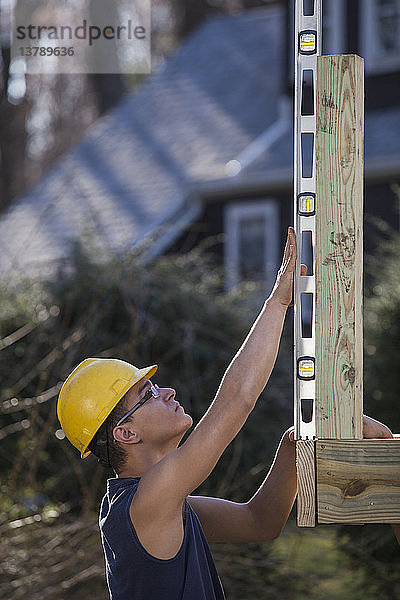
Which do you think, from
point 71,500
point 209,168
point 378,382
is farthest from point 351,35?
point 71,500

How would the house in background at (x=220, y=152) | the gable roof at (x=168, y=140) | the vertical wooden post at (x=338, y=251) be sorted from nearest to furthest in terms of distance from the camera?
the vertical wooden post at (x=338, y=251)
the house in background at (x=220, y=152)
the gable roof at (x=168, y=140)

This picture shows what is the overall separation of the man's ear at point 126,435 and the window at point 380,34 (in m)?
9.50

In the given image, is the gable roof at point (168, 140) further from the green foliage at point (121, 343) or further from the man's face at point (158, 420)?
the man's face at point (158, 420)

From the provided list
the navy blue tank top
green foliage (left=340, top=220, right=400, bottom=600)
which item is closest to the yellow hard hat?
the navy blue tank top

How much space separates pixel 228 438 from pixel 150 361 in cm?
433

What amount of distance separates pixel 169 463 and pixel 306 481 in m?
0.34

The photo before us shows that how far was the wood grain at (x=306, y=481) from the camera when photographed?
2314 millimetres

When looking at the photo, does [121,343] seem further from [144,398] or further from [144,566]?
[144,566]

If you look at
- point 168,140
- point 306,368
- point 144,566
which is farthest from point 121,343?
point 168,140

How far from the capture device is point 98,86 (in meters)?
23.5

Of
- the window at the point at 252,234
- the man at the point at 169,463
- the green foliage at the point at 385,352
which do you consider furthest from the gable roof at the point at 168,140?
the man at the point at 169,463

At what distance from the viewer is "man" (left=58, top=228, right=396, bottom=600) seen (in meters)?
2.37

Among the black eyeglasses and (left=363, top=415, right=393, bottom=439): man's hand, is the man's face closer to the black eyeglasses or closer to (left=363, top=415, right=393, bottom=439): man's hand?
the black eyeglasses

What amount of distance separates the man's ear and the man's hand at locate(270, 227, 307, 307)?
0.57 metres
